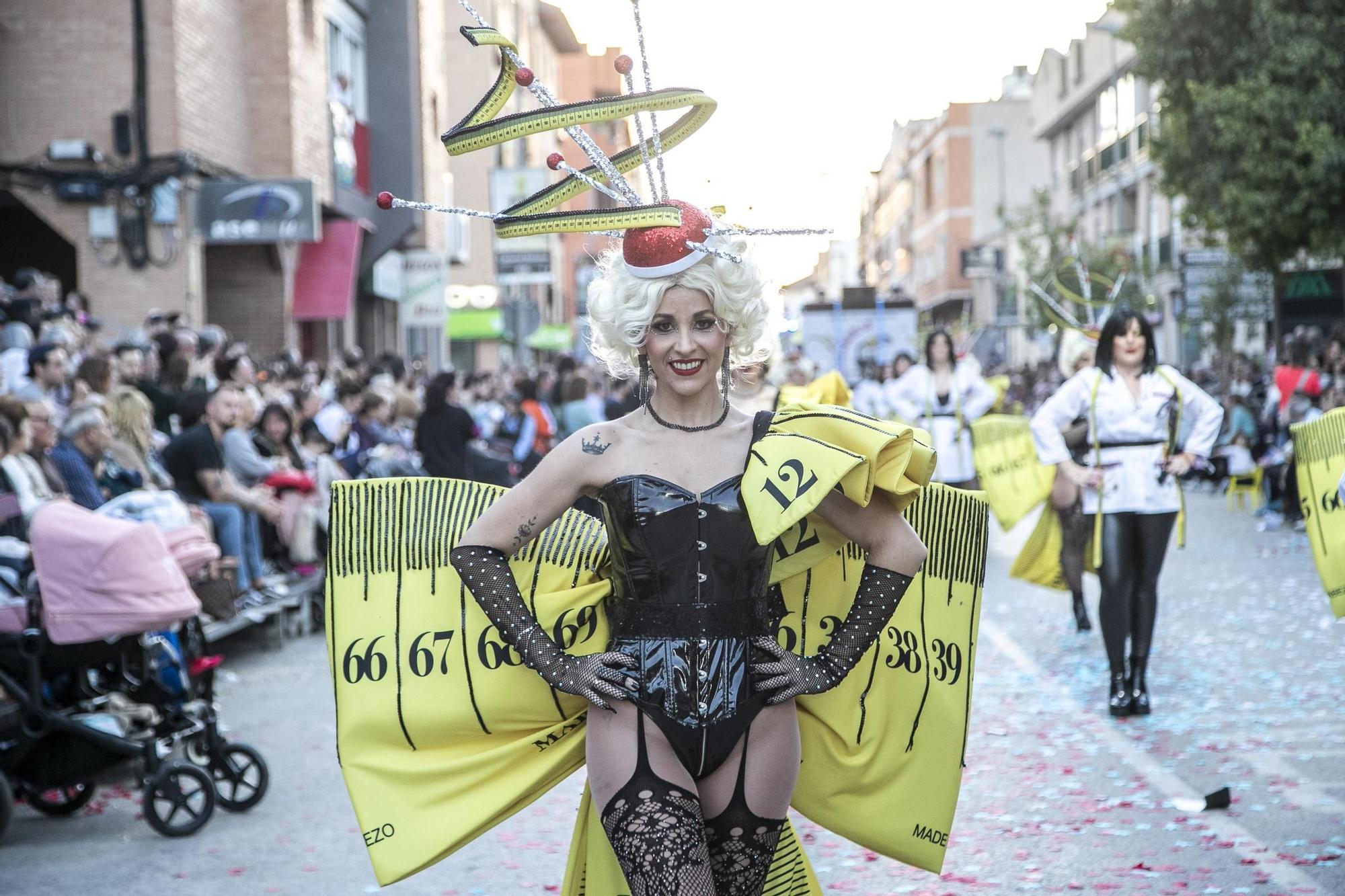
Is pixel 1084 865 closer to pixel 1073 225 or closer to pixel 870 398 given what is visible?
pixel 870 398

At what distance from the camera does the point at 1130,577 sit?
774 centimetres

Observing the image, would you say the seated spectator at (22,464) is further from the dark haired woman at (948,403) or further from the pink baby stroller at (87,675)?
the dark haired woman at (948,403)

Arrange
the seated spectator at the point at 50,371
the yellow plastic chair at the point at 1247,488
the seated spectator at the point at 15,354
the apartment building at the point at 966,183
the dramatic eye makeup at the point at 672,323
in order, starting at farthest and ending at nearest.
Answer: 1. the apartment building at the point at 966,183
2. the yellow plastic chair at the point at 1247,488
3. the seated spectator at the point at 15,354
4. the seated spectator at the point at 50,371
5. the dramatic eye makeup at the point at 672,323

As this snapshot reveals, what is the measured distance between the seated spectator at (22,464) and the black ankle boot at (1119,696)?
5.14 metres

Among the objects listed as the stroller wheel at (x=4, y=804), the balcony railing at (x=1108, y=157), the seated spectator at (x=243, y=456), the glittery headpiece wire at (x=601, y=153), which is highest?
the balcony railing at (x=1108, y=157)

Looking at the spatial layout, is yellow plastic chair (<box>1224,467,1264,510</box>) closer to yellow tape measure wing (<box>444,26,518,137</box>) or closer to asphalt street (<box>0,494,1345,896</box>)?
asphalt street (<box>0,494,1345,896</box>)

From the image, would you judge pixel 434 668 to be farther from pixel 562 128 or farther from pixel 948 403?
pixel 948 403

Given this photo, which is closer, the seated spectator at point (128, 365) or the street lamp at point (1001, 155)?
the seated spectator at point (128, 365)

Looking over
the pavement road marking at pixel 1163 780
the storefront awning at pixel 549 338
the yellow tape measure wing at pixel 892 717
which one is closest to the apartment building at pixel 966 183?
the storefront awning at pixel 549 338

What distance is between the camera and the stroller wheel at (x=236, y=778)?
6672 mm

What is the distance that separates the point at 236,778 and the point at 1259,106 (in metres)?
15.5

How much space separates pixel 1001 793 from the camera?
6512 mm

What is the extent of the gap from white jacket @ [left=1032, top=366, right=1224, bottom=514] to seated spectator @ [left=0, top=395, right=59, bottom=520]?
4946 mm

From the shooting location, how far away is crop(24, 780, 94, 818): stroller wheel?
21.8ft
